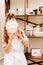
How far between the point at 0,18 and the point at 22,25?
467 mm

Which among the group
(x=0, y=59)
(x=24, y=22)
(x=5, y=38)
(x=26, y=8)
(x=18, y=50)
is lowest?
(x=0, y=59)

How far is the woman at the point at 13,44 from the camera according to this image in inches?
106

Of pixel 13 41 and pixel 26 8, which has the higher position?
pixel 26 8

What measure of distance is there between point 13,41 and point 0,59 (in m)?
0.60

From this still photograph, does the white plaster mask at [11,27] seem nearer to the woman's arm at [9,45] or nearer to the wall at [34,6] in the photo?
the woman's arm at [9,45]

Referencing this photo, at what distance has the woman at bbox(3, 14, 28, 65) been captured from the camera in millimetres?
2693

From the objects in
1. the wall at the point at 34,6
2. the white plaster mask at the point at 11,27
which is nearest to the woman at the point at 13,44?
the white plaster mask at the point at 11,27

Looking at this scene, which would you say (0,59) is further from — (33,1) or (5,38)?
(33,1)

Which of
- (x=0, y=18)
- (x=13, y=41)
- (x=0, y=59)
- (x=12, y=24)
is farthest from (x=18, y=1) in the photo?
(x=0, y=59)

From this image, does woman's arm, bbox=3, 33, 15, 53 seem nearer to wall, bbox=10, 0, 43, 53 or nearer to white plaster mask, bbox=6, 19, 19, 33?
white plaster mask, bbox=6, 19, 19, 33

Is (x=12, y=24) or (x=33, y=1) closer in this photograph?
(x=12, y=24)

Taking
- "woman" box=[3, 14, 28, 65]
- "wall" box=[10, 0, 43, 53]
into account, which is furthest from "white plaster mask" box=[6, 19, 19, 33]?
"wall" box=[10, 0, 43, 53]

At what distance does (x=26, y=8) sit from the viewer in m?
3.13

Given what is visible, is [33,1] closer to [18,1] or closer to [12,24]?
[18,1]
